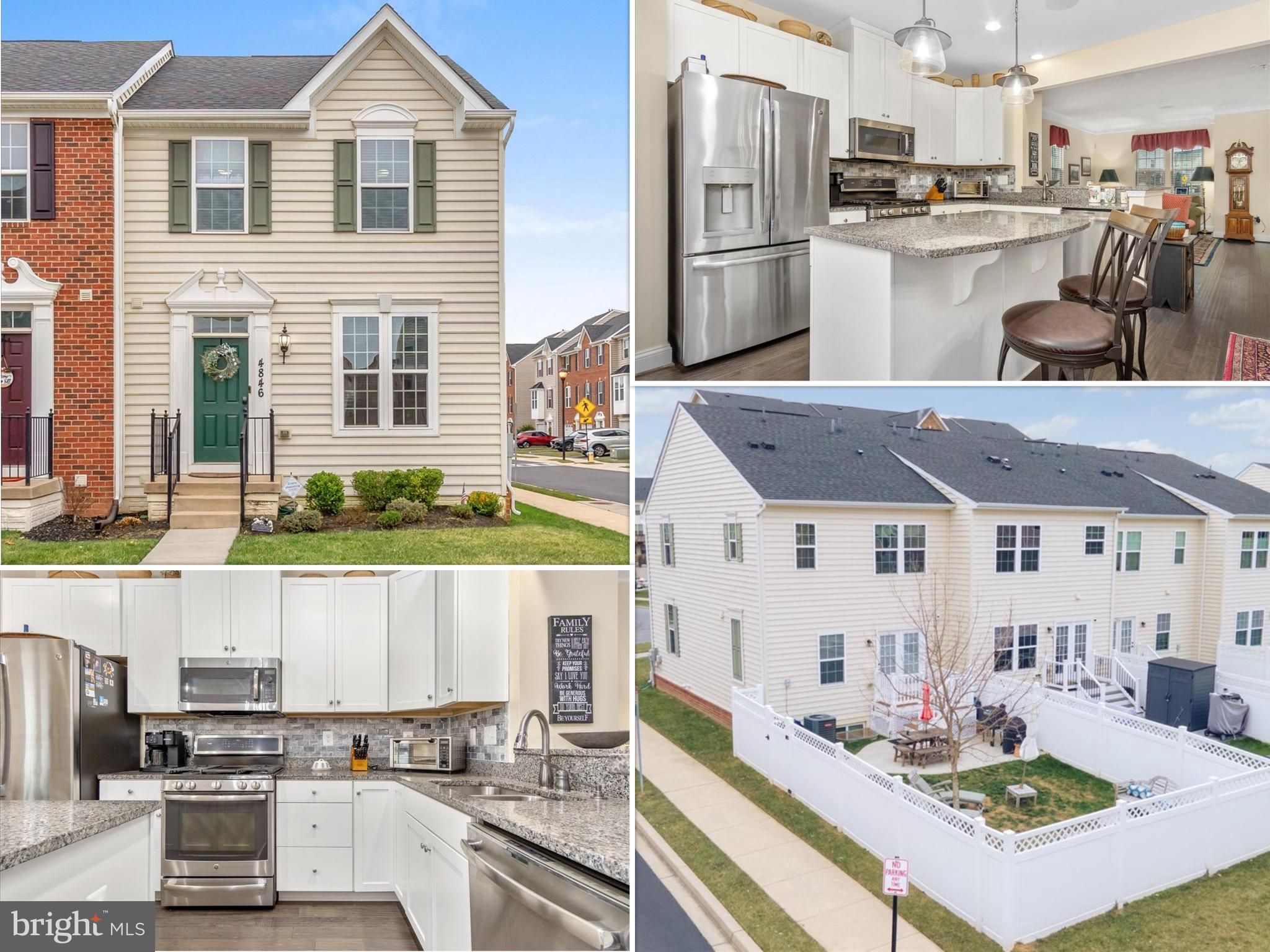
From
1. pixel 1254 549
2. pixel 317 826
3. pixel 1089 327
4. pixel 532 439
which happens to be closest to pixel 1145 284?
pixel 1089 327

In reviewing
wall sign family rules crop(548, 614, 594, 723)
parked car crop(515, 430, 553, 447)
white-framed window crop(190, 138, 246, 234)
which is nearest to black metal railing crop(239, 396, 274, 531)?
white-framed window crop(190, 138, 246, 234)

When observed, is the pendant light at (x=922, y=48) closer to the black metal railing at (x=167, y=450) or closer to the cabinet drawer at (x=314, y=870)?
the black metal railing at (x=167, y=450)

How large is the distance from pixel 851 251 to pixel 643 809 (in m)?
2.01

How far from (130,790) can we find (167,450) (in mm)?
2343

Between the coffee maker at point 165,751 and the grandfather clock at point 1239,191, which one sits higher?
the grandfather clock at point 1239,191

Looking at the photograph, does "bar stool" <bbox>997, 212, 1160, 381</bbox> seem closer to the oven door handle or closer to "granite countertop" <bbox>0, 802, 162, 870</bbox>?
"granite countertop" <bbox>0, 802, 162, 870</bbox>

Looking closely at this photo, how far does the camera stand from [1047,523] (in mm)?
2584

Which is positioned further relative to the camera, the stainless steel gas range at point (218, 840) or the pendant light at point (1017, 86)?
the stainless steel gas range at point (218, 840)

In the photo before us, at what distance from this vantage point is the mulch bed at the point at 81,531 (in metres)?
2.72

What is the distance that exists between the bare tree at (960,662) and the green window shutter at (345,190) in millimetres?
2098

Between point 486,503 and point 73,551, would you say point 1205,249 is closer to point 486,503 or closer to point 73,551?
point 486,503

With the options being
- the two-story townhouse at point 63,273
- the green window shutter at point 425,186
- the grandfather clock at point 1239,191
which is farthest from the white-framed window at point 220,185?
the grandfather clock at point 1239,191

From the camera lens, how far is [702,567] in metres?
2.69

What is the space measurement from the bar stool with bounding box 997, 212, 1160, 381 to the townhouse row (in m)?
1.72
